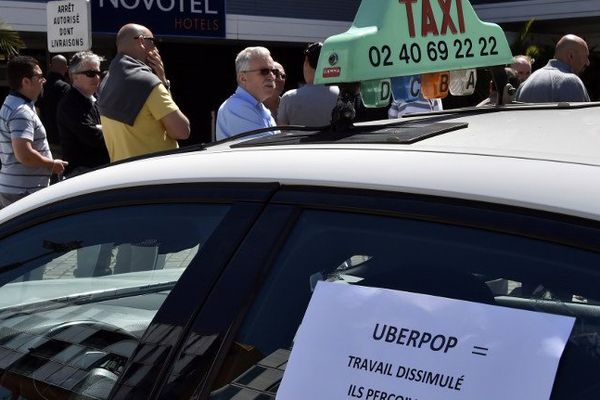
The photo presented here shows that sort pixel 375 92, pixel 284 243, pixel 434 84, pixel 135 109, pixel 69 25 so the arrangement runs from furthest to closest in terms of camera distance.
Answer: pixel 69 25
pixel 135 109
pixel 434 84
pixel 375 92
pixel 284 243

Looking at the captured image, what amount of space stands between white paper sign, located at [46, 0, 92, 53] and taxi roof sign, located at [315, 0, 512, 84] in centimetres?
569

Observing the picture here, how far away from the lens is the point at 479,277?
1.45 metres

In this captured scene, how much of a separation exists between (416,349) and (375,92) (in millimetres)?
903

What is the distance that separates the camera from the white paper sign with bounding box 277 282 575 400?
4.25ft

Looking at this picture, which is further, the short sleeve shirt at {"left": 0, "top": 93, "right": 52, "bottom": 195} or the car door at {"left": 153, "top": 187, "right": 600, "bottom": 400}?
the short sleeve shirt at {"left": 0, "top": 93, "right": 52, "bottom": 195}

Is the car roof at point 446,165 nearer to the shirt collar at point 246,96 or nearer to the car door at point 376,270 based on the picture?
the car door at point 376,270

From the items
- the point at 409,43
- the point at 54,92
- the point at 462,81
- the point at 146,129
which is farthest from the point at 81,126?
the point at 409,43

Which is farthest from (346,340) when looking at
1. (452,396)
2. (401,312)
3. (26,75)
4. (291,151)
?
(26,75)

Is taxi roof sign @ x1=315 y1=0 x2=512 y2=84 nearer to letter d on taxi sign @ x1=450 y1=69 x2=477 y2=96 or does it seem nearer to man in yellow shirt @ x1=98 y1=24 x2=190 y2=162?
letter d on taxi sign @ x1=450 y1=69 x2=477 y2=96

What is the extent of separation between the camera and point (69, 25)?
7934 mm

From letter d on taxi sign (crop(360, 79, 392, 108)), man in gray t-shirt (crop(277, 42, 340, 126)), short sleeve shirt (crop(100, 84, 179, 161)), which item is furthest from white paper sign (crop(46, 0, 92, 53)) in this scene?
letter d on taxi sign (crop(360, 79, 392, 108))

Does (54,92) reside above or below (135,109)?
below

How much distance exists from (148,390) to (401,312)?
0.51 m

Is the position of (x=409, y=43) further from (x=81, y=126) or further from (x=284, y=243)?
(x=81, y=126)
